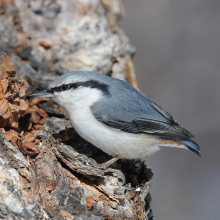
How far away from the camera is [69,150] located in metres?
2.24

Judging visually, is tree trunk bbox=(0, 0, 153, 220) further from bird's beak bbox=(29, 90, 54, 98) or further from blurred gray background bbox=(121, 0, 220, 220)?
blurred gray background bbox=(121, 0, 220, 220)

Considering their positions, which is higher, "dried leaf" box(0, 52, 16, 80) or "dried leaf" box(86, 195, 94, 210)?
"dried leaf" box(0, 52, 16, 80)

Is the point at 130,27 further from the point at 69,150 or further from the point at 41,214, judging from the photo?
the point at 41,214

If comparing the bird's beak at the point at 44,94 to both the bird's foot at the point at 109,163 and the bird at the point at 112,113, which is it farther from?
the bird's foot at the point at 109,163

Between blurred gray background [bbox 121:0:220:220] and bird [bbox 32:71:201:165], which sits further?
blurred gray background [bbox 121:0:220:220]

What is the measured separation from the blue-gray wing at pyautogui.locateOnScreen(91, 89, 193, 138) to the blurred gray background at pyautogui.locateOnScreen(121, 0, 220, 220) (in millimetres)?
2119

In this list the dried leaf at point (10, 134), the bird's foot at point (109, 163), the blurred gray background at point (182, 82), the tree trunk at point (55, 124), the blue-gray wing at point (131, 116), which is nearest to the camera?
the tree trunk at point (55, 124)

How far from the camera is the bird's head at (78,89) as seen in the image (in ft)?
7.90

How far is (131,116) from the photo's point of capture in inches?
95.3

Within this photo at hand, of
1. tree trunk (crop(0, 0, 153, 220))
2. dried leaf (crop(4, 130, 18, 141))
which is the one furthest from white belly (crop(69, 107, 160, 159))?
dried leaf (crop(4, 130, 18, 141))

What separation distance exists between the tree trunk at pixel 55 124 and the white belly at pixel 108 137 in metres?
0.10

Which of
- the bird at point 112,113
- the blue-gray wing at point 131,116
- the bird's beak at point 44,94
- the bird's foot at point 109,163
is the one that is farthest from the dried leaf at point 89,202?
the bird's beak at point 44,94

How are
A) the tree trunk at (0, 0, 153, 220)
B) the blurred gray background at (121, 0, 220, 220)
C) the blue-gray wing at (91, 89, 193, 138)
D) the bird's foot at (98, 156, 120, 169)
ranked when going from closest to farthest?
the tree trunk at (0, 0, 153, 220)
the bird's foot at (98, 156, 120, 169)
the blue-gray wing at (91, 89, 193, 138)
the blurred gray background at (121, 0, 220, 220)

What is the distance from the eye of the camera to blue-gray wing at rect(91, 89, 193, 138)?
2.39 metres
